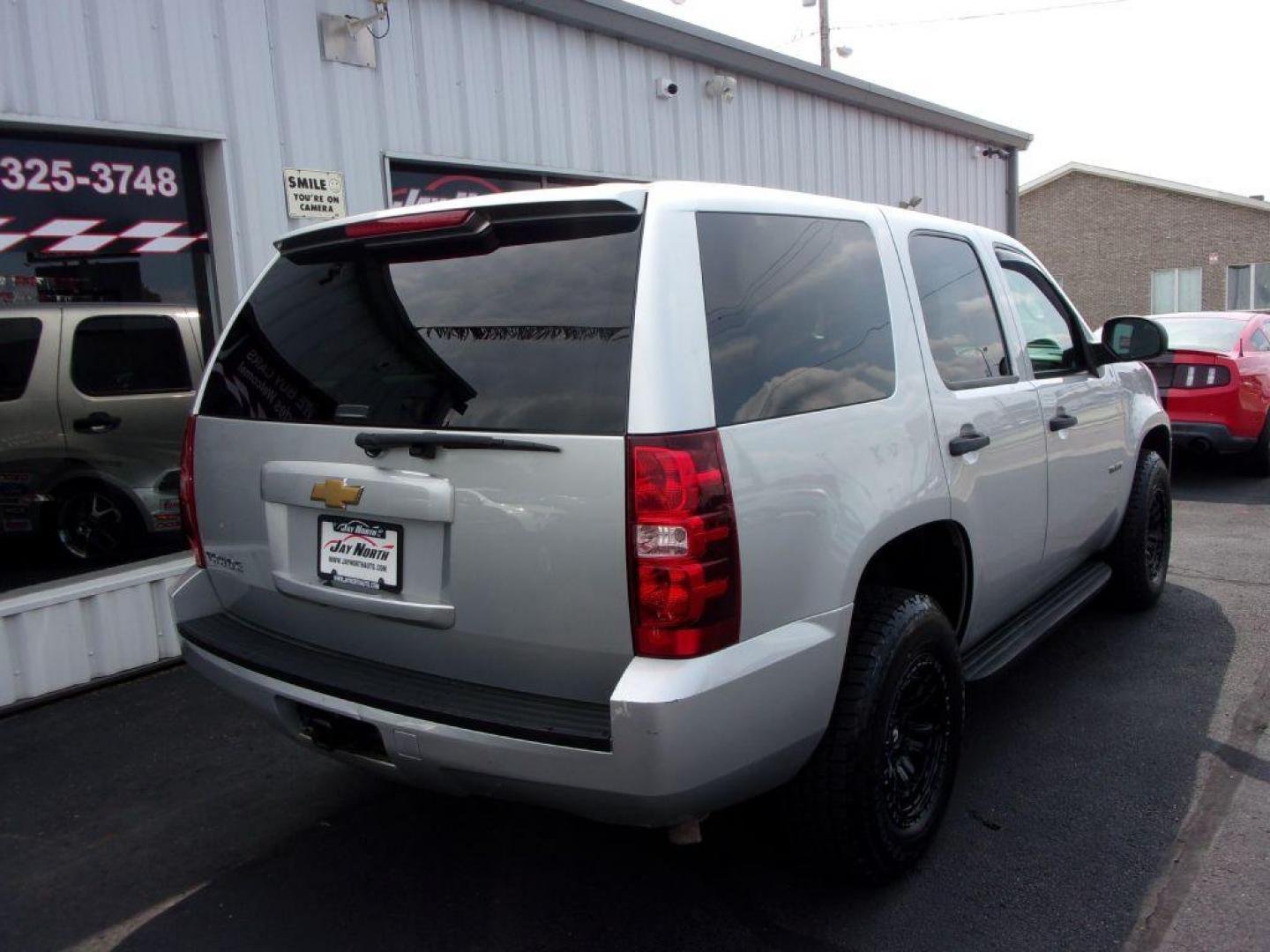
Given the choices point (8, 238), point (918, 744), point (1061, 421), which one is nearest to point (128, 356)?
point (8, 238)

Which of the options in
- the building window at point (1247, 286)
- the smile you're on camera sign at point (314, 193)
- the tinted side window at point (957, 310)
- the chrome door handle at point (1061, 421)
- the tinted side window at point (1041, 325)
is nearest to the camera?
the tinted side window at point (957, 310)

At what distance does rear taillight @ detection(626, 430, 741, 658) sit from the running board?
1432 mm

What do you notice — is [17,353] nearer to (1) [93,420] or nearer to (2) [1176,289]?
(1) [93,420]

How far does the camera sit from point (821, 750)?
2533 millimetres

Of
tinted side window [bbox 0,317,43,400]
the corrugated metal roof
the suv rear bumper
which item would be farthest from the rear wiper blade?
the corrugated metal roof

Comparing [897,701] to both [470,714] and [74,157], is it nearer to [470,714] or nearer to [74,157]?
[470,714]

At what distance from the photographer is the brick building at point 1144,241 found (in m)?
32.7

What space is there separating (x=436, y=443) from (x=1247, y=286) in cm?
3732

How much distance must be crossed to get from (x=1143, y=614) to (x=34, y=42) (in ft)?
19.7

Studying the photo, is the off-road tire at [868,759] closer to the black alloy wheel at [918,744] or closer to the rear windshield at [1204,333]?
the black alloy wheel at [918,744]

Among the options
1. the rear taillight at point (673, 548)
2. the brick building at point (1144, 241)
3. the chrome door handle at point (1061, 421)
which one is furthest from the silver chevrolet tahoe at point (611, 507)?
the brick building at point (1144, 241)

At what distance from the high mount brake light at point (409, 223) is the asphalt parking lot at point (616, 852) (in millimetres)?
1877

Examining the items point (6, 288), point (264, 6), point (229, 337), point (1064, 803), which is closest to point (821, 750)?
point (1064, 803)

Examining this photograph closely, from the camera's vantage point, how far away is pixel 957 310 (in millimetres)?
3441
